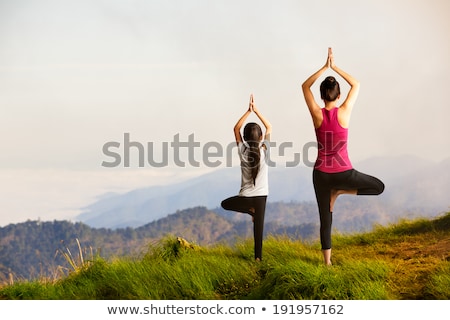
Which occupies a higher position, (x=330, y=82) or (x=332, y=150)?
(x=330, y=82)

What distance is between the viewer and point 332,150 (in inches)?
291

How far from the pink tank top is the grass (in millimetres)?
1214

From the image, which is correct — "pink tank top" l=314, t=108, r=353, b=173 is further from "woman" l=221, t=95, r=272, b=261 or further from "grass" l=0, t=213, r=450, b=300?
"grass" l=0, t=213, r=450, b=300

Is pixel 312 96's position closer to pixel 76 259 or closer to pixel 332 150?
pixel 332 150

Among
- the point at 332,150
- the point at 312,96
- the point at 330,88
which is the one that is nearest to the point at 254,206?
the point at 332,150

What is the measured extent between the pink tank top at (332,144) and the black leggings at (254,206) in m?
0.92

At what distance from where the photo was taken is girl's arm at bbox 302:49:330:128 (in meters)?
7.45

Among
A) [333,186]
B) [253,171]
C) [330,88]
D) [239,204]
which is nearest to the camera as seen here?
[330,88]

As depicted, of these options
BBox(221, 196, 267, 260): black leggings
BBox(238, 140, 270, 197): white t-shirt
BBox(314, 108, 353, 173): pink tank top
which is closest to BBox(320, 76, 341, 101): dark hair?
BBox(314, 108, 353, 173): pink tank top

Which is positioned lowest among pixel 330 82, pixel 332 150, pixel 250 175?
pixel 250 175

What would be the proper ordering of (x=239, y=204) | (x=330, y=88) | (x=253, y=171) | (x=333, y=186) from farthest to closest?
(x=239, y=204) → (x=253, y=171) → (x=333, y=186) → (x=330, y=88)

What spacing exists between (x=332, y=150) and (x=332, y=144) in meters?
0.07

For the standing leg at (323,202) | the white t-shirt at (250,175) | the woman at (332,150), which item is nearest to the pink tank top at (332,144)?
the woman at (332,150)

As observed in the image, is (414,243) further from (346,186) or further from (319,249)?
(346,186)
